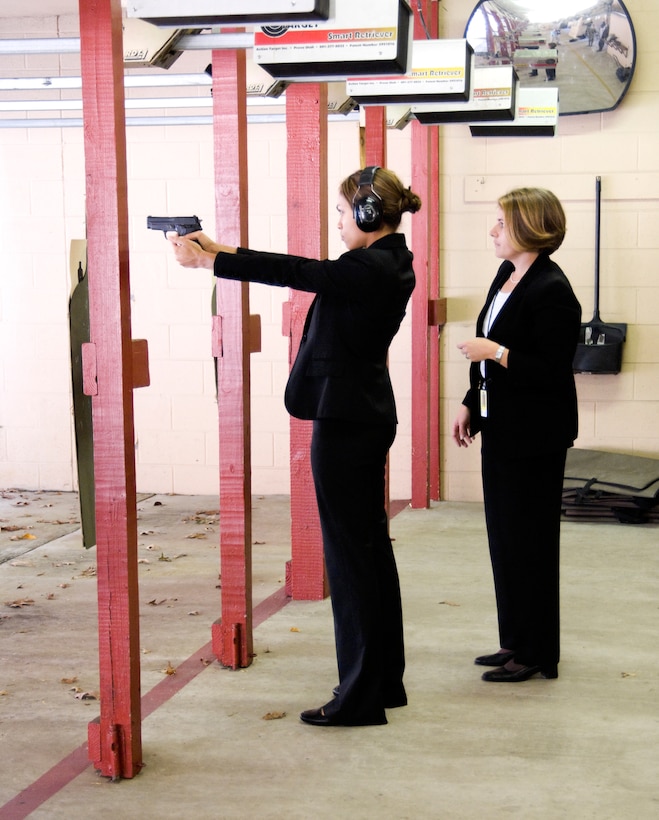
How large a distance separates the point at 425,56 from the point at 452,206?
8.35 feet

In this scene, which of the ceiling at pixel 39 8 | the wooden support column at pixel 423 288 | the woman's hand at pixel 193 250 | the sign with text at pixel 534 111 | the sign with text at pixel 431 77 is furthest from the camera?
the ceiling at pixel 39 8

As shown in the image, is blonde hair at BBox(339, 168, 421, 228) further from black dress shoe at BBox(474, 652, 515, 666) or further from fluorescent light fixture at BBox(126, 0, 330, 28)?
black dress shoe at BBox(474, 652, 515, 666)

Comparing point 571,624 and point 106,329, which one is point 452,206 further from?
point 106,329

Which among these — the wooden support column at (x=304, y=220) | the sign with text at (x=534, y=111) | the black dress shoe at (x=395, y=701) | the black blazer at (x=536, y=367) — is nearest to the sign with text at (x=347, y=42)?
the wooden support column at (x=304, y=220)

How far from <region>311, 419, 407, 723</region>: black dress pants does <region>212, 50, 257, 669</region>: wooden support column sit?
60cm

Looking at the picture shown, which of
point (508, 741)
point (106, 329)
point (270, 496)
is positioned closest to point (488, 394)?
point (508, 741)

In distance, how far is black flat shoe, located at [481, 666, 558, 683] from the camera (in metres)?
3.63

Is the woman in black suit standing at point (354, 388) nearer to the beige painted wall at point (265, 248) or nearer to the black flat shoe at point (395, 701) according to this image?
the black flat shoe at point (395, 701)

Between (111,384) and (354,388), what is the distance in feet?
2.19

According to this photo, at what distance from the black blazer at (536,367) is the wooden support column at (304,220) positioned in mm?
1096

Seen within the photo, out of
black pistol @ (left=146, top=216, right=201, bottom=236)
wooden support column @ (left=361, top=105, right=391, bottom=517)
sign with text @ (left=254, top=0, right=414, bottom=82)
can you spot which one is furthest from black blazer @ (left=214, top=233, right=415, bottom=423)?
wooden support column @ (left=361, top=105, right=391, bottom=517)

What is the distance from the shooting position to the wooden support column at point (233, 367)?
3.54 metres

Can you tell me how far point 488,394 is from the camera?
3570 millimetres

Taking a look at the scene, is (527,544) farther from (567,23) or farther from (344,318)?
(567,23)
